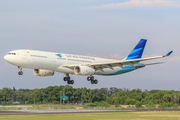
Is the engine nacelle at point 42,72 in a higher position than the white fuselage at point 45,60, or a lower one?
lower

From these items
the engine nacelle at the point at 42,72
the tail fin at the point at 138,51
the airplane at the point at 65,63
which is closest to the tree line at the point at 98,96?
the tail fin at the point at 138,51

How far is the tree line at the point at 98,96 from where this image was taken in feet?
361

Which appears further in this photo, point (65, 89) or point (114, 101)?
point (65, 89)

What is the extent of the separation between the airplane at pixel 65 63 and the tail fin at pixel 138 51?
446 centimetres

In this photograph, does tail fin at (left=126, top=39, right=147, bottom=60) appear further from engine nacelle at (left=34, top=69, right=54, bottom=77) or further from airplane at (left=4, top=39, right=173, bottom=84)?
engine nacelle at (left=34, top=69, right=54, bottom=77)

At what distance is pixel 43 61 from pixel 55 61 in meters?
2.51

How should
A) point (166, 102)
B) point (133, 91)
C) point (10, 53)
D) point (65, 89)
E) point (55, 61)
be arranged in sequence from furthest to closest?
point (65, 89) → point (133, 91) → point (166, 102) → point (55, 61) → point (10, 53)

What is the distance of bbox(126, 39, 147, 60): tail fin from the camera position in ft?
250

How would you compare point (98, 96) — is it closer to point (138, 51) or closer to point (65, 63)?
point (138, 51)

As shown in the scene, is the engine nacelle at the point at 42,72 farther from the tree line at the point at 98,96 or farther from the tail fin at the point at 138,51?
the tree line at the point at 98,96

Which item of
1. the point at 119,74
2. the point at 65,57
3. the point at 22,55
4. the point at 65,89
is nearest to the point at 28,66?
the point at 22,55

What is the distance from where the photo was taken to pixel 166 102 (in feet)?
367

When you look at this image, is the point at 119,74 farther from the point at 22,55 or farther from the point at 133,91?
the point at 133,91

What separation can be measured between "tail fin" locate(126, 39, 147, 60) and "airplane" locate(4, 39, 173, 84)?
14.6 feet
